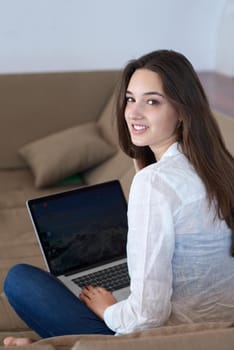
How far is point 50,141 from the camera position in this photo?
2.97 m

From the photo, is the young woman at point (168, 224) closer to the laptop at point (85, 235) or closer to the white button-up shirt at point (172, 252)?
the white button-up shirt at point (172, 252)

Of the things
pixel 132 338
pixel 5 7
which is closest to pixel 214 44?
pixel 5 7

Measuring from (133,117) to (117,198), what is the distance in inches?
23.9

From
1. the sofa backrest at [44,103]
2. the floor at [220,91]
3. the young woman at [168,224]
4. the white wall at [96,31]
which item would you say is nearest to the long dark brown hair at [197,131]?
the young woman at [168,224]

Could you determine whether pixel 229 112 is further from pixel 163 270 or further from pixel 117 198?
pixel 163 270

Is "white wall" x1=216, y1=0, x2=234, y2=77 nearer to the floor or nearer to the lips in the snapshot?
the floor

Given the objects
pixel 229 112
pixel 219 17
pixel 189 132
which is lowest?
pixel 229 112

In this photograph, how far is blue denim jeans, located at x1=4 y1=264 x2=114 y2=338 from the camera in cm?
144

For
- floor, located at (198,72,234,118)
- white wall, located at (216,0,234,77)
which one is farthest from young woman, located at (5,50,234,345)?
white wall, located at (216,0,234,77)

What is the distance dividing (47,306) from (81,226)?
0.46m

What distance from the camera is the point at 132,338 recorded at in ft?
2.99

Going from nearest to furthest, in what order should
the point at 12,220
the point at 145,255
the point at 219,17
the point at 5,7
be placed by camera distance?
the point at 145,255 → the point at 12,220 → the point at 5,7 → the point at 219,17

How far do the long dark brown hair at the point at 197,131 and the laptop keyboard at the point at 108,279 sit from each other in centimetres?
51

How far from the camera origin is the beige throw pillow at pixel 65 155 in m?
2.83
